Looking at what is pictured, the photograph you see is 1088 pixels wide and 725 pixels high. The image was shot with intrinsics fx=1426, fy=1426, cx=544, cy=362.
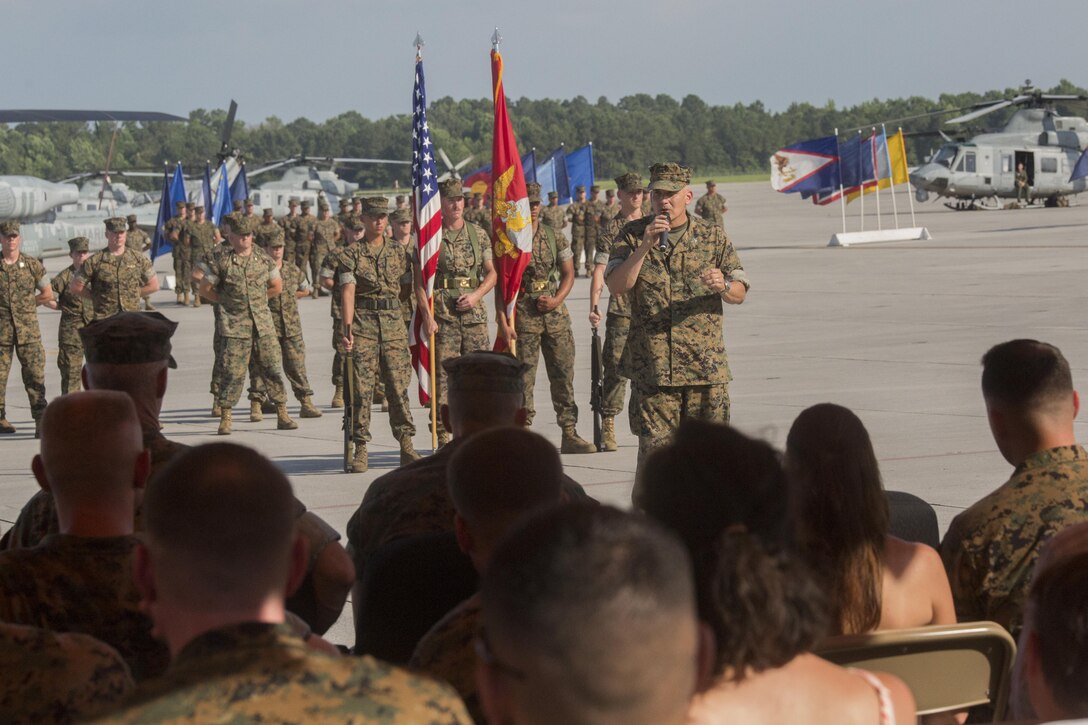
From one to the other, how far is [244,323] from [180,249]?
17.5 meters

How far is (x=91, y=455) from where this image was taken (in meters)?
3.29

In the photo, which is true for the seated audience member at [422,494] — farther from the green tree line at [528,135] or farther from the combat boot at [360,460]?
the green tree line at [528,135]

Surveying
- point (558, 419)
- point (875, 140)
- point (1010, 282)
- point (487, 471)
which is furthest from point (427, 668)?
point (875, 140)

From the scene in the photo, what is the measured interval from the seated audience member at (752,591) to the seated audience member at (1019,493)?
1.39m

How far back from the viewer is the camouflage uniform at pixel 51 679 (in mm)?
2402

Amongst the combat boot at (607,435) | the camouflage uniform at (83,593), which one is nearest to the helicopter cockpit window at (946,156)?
the combat boot at (607,435)

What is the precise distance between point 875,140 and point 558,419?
1139 inches

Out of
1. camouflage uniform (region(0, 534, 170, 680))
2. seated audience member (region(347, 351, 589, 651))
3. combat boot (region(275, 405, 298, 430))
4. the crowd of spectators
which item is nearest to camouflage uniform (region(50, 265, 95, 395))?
combat boot (region(275, 405, 298, 430))

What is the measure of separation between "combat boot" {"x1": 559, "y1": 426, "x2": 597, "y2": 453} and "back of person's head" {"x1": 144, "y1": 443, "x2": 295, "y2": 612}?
8.32m

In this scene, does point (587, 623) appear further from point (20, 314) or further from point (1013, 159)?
point (1013, 159)

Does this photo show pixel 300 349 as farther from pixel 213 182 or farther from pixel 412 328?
pixel 213 182

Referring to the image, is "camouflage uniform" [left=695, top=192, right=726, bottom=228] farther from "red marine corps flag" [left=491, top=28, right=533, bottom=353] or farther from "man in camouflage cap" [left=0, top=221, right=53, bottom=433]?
"red marine corps flag" [left=491, top=28, right=533, bottom=353]

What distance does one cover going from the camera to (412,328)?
10.0 meters

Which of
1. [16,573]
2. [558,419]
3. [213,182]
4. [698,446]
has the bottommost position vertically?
[558,419]
